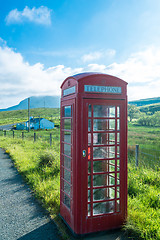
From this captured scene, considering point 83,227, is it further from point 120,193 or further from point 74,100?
point 74,100

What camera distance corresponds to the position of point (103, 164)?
3.97 metres

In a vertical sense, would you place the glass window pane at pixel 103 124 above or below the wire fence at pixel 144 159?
above

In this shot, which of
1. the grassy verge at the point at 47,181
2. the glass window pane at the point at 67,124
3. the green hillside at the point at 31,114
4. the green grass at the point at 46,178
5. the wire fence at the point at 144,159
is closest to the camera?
the glass window pane at the point at 67,124

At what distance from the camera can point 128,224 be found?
369 cm

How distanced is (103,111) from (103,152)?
2.30ft

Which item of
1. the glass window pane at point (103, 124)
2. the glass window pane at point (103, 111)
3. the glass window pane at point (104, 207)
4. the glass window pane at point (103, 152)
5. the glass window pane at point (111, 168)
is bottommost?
the glass window pane at point (104, 207)

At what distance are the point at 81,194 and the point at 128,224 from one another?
0.97 metres

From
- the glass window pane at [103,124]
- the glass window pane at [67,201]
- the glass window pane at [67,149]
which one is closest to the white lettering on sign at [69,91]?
the glass window pane at [103,124]

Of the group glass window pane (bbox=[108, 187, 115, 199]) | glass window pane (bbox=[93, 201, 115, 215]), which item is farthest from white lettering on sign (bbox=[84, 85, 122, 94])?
glass window pane (bbox=[93, 201, 115, 215])

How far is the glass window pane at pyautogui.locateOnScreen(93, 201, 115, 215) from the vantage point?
3781mm

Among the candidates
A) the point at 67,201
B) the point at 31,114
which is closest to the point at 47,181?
the point at 67,201

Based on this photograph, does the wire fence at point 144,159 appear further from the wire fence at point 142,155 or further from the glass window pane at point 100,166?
the glass window pane at point 100,166

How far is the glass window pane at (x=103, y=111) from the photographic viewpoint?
3736 millimetres

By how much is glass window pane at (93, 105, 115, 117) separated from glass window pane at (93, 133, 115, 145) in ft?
1.12
